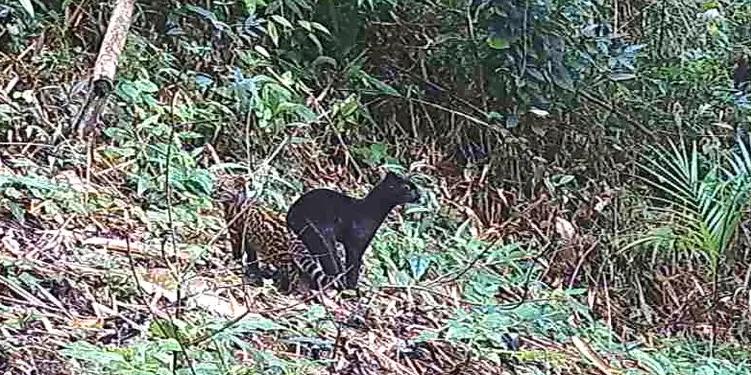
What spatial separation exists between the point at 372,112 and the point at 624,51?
3.78 feet

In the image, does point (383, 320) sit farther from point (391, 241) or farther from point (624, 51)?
point (624, 51)

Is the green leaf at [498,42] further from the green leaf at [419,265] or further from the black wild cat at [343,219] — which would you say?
the black wild cat at [343,219]

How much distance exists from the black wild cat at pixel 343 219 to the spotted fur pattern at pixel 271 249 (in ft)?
0.11

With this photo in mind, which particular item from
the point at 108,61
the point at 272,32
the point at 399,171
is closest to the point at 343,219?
the point at 108,61

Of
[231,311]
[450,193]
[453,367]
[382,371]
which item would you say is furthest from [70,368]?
[450,193]

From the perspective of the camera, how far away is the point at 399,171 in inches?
159

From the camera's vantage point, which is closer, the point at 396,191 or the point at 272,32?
the point at 396,191

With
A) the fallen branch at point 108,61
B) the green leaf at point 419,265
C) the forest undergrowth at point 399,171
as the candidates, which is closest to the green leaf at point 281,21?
the forest undergrowth at point 399,171

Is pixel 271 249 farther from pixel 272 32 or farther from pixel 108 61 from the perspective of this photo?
pixel 272 32

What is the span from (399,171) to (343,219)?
1.35 meters

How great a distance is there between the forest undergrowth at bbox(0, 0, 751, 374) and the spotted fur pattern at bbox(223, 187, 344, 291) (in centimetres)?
5

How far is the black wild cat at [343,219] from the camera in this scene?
8.80 feet

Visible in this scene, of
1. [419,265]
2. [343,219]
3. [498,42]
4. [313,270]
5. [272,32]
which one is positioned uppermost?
[498,42]

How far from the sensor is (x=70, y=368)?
1.95 meters
